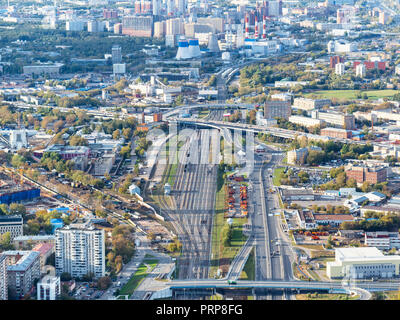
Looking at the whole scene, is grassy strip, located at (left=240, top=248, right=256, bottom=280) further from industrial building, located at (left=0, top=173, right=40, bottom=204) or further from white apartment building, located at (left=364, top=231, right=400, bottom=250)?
industrial building, located at (left=0, top=173, right=40, bottom=204)

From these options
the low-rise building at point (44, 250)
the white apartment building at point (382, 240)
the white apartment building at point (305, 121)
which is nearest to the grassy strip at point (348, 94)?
the white apartment building at point (305, 121)

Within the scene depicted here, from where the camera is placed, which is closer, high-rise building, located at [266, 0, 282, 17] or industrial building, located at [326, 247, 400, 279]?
industrial building, located at [326, 247, 400, 279]

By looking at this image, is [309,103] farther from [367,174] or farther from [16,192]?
[16,192]

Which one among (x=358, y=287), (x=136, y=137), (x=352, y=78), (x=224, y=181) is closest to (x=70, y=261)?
(x=358, y=287)

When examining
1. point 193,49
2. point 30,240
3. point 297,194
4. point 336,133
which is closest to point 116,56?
point 193,49

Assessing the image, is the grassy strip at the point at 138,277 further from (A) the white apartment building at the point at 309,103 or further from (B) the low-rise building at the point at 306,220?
(A) the white apartment building at the point at 309,103

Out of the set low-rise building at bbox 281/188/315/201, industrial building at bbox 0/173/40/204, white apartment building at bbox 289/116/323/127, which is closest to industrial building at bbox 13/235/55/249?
industrial building at bbox 0/173/40/204
